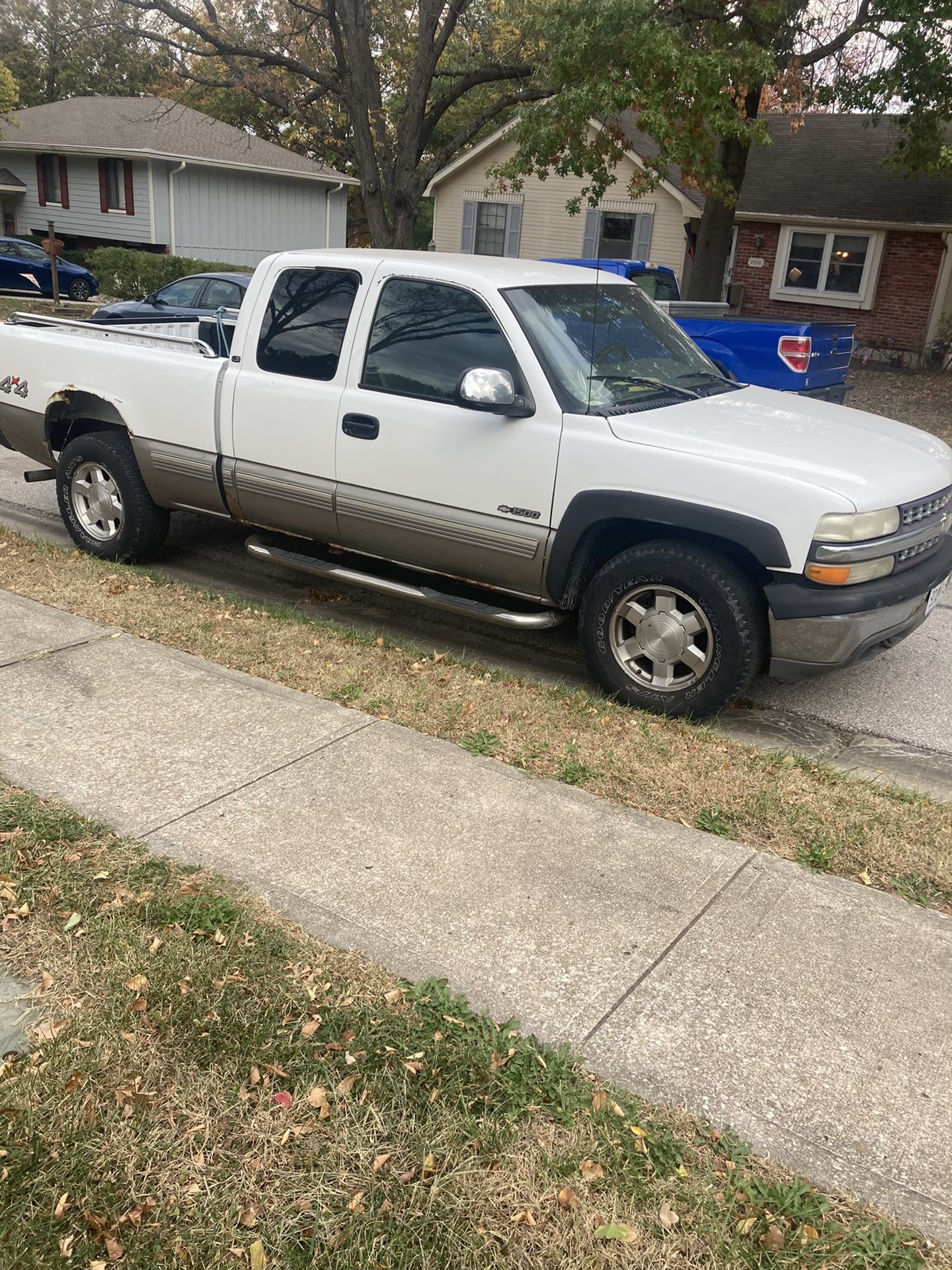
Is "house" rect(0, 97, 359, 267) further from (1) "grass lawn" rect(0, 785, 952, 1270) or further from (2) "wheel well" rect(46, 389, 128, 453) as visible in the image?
(1) "grass lawn" rect(0, 785, 952, 1270)

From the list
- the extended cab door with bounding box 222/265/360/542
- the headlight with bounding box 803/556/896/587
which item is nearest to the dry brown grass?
the extended cab door with bounding box 222/265/360/542

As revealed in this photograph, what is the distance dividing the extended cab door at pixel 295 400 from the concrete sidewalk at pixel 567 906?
4.40 ft

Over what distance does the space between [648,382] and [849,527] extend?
1.42 metres

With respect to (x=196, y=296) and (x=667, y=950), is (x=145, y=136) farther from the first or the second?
(x=667, y=950)

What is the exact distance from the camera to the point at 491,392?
4.96 meters

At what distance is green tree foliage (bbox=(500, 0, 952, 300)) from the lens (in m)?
13.9

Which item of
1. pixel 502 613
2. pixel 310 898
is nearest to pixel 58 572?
pixel 502 613

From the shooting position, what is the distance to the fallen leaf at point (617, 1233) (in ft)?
7.82

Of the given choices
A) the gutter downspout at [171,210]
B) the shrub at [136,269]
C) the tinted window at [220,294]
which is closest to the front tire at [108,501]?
the tinted window at [220,294]

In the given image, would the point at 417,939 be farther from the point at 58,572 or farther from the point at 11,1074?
the point at 58,572

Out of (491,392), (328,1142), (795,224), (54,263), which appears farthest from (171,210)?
(328,1142)

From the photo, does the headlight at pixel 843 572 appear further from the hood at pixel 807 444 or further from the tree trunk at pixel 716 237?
the tree trunk at pixel 716 237

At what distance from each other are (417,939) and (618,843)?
955 millimetres

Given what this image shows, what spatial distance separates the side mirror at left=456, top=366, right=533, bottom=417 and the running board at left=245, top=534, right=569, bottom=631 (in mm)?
980
